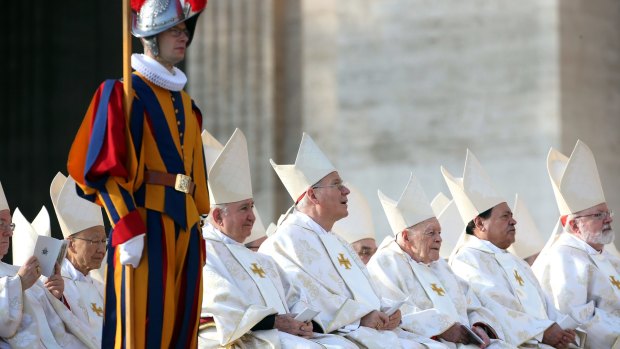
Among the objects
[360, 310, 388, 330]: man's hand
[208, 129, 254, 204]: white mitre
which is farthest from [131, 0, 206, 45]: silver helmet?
[360, 310, 388, 330]: man's hand

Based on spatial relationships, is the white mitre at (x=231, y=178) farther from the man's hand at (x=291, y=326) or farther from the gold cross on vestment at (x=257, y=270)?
the man's hand at (x=291, y=326)

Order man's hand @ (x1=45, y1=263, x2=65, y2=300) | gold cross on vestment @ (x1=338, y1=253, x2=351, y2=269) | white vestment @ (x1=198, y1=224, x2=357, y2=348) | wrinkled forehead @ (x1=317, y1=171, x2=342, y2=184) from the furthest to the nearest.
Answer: wrinkled forehead @ (x1=317, y1=171, x2=342, y2=184)
gold cross on vestment @ (x1=338, y1=253, x2=351, y2=269)
man's hand @ (x1=45, y1=263, x2=65, y2=300)
white vestment @ (x1=198, y1=224, x2=357, y2=348)

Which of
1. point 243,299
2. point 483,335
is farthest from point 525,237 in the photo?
point 243,299

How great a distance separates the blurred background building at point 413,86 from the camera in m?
13.1

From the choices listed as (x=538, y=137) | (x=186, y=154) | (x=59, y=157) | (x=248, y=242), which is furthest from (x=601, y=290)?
(x=59, y=157)

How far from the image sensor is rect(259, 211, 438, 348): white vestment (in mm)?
7711

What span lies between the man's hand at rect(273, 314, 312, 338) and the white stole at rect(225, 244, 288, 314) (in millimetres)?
211

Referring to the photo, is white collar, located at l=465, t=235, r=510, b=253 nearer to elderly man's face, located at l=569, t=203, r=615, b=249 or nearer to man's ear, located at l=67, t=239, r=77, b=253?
elderly man's face, located at l=569, t=203, r=615, b=249

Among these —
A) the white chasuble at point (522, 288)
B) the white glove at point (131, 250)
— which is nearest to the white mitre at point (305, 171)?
the white chasuble at point (522, 288)

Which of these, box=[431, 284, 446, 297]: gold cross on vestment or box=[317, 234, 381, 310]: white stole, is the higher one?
box=[317, 234, 381, 310]: white stole

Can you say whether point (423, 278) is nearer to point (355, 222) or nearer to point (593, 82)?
point (355, 222)

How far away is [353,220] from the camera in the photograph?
9.77 meters

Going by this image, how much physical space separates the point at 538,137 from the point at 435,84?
108cm

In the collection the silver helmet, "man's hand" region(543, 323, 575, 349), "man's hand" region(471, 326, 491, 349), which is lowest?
"man's hand" region(543, 323, 575, 349)
